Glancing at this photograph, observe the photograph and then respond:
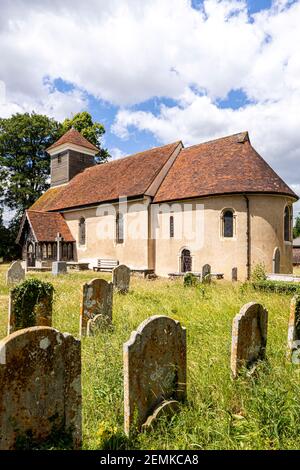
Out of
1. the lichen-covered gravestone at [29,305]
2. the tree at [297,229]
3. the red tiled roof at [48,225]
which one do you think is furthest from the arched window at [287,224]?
the tree at [297,229]

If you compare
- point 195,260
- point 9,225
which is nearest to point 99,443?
point 195,260

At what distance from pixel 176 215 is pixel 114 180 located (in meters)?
6.84

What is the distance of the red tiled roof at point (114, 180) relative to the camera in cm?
2234

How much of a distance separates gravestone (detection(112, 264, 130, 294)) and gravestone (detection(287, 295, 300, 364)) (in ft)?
22.3

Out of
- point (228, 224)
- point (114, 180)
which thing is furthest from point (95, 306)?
point (114, 180)

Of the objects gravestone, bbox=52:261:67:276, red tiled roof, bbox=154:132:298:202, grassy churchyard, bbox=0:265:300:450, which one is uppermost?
red tiled roof, bbox=154:132:298:202

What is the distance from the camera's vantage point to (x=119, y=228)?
75.3ft

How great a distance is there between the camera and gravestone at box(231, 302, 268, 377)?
3.82m

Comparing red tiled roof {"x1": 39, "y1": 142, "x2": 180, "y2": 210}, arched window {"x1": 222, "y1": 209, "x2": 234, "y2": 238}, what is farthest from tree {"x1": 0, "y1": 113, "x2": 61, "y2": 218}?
arched window {"x1": 222, "y1": 209, "x2": 234, "y2": 238}

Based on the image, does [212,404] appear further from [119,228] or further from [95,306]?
[119,228]

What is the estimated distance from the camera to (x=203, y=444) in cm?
278

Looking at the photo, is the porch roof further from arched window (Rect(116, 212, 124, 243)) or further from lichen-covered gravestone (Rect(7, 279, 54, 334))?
lichen-covered gravestone (Rect(7, 279, 54, 334))

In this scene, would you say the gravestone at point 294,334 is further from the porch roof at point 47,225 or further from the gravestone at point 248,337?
the porch roof at point 47,225
